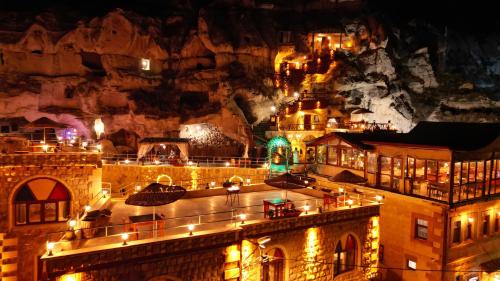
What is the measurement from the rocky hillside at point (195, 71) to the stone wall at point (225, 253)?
69.9ft

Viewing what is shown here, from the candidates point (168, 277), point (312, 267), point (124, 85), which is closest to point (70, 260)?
point (168, 277)

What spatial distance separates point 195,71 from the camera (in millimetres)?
38094

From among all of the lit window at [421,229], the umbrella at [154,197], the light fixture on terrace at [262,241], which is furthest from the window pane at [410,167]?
the umbrella at [154,197]

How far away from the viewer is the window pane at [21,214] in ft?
58.1

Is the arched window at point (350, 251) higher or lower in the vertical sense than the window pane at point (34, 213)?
lower

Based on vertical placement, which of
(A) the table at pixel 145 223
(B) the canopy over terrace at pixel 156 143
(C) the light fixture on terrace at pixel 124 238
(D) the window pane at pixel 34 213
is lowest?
(D) the window pane at pixel 34 213

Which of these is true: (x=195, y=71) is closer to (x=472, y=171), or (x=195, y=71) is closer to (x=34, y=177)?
(x=34, y=177)

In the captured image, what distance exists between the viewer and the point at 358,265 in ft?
53.4

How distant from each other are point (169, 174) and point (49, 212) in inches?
488

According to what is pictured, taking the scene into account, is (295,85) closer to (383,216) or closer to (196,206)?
(383,216)

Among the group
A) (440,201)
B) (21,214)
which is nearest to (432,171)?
(440,201)

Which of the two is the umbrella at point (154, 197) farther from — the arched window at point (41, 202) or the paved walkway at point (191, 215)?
the arched window at point (41, 202)

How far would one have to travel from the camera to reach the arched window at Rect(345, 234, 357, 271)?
53.0 ft

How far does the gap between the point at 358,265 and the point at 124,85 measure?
29.5m
